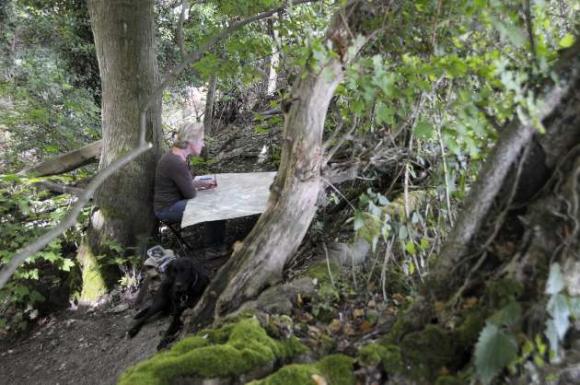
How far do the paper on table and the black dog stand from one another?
437 mm

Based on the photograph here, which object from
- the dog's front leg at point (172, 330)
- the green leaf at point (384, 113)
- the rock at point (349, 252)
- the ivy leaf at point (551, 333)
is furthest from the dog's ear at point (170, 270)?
the ivy leaf at point (551, 333)

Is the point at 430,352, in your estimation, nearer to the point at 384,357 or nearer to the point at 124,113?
the point at 384,357

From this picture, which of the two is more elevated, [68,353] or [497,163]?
[497,163]

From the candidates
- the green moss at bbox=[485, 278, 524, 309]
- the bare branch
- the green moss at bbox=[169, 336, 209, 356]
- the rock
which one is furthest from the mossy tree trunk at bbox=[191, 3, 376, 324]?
the green moss at bbox=[485, 278, 524, 309]

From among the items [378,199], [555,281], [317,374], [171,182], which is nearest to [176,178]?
[171,182]

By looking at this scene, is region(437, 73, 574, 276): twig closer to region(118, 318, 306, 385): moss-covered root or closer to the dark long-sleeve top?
region(118, 318, 306, 385): moss-covered root

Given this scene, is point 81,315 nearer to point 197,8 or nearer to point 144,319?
point 144,319

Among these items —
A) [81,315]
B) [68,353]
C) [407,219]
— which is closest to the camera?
[407,219]

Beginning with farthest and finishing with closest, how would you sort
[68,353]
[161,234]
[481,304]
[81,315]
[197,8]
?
[197,8] → [161,234] → [81,315] → [68,353] → [481,304]

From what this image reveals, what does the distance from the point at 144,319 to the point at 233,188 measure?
1.72 meters

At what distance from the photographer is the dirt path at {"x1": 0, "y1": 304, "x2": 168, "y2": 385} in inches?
154

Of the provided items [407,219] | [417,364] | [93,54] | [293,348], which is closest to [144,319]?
[293,348]

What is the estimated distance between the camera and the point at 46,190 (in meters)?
4.88

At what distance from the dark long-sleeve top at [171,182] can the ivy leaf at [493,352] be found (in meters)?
3.78
